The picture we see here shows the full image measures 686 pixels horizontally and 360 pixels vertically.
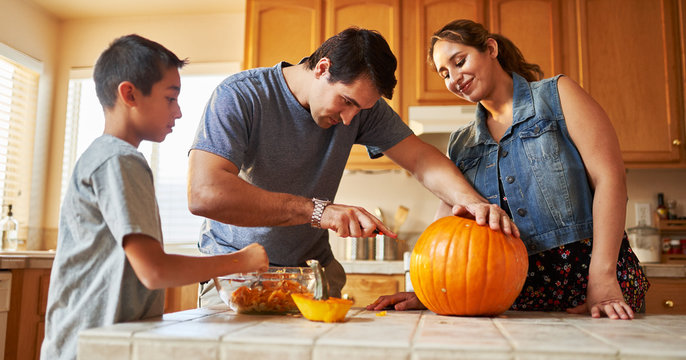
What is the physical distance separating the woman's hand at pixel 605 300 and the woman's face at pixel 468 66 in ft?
1.83

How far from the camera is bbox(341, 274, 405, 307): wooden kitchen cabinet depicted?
282 centimetres

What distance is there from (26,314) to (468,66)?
2.47m

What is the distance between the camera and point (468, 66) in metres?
1.45

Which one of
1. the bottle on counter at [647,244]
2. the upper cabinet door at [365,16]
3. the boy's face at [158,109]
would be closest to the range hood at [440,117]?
the upper cabinet door at [365,16]

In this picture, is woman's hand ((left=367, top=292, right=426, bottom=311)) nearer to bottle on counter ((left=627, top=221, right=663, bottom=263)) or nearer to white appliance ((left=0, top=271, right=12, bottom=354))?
white appliance ((left=0, top=271, right=12, bottom=354))

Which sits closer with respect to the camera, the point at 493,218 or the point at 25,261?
the point at 493,218

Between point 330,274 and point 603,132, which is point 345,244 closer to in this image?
point 330,274

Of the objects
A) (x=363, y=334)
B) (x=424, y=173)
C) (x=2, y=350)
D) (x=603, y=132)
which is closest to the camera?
(x=363, y=334)

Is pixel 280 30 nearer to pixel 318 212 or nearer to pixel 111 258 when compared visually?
pixel 318 212

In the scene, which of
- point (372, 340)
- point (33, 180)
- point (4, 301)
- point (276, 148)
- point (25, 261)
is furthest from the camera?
point (33, 180)

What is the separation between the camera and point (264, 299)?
103 centimetres

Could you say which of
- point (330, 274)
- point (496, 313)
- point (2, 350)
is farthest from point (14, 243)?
point (496, 313)

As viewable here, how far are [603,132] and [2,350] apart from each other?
272cm

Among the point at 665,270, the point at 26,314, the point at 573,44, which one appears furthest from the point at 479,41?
the point at 26,314
